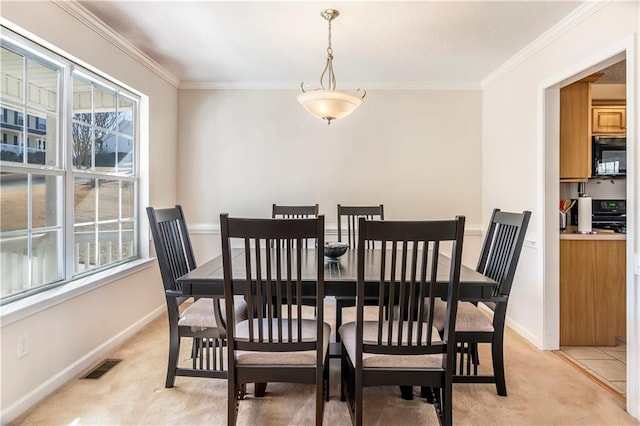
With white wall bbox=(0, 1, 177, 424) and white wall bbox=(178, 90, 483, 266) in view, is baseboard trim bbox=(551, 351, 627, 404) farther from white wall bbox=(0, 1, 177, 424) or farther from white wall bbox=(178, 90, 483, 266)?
white wall bbox=(0, 1, 177, 424)

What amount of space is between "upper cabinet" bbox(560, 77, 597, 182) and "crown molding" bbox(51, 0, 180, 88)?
3.58 meters

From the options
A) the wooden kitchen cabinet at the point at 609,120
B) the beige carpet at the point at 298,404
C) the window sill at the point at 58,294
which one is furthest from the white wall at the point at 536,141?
the window sill at the point at 58,294

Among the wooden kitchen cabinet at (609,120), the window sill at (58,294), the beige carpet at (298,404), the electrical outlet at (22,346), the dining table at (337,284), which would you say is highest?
the wooden kitchen cabinet at (609,120)

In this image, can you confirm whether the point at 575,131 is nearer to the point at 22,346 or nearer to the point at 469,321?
the point at 469,321

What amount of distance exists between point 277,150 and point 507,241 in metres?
2.61

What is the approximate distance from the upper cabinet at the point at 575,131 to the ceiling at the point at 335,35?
1.91 ft

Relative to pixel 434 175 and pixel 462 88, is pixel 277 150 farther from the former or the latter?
pixel 462 88

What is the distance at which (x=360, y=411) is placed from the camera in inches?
61.9

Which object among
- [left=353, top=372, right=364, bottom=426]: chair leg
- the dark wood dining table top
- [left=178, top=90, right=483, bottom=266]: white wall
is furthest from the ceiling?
[left=353, top=372, right=364, bottom=426]: chair leg

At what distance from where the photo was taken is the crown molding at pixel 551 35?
228 centimetres

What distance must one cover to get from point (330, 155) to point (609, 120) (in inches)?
114

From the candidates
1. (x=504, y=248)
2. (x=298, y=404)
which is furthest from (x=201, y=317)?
(x=504, y=248)

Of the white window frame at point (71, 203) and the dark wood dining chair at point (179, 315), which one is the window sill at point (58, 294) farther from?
Result: the dark wood dining chair at point (179, 315)

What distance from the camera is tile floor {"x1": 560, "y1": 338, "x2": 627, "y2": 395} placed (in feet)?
7.61
